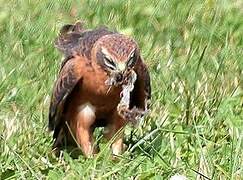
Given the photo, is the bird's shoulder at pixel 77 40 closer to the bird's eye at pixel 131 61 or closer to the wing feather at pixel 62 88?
the wing feather at pixel 62 88

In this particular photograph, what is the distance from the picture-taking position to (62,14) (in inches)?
329

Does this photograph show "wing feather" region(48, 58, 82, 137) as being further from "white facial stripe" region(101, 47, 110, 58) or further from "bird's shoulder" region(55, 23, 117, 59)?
"white facial stripe" region(101, 47, 110, 58)

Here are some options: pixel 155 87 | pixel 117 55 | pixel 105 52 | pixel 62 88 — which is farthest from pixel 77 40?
pixel 155 87

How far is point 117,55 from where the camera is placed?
5.48 m

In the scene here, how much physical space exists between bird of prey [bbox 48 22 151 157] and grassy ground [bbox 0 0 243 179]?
161 mm

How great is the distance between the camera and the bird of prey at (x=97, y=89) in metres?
5.55

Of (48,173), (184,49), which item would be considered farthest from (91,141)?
(184,49)

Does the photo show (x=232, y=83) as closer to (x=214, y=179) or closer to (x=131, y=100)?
(x=131, y=100)

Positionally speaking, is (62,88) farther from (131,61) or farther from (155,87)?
(155,87)

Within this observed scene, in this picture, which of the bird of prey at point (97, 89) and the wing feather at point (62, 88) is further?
the wing feather at point (62, 88)

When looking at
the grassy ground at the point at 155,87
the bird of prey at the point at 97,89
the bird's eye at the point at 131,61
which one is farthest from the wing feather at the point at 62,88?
the bird's eye at the point at 131,61

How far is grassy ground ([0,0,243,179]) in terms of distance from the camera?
538cm

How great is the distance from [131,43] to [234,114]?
94cm

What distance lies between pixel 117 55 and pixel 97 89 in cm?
30
